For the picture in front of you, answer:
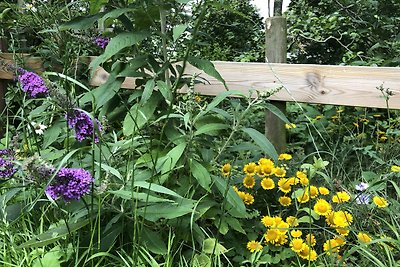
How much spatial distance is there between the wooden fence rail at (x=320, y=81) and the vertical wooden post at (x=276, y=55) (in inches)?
4.8

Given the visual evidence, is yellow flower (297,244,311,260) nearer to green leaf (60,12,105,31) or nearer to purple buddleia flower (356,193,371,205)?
purple buddleia flower (356,193,371,205)

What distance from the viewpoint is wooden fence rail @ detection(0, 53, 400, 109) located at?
101 inches

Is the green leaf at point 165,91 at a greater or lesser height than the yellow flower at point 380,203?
greater

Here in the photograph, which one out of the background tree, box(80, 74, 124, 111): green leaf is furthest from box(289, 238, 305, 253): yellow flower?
the background tree

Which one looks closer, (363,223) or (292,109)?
(363,223)

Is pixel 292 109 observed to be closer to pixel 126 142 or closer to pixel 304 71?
pixel 304 71

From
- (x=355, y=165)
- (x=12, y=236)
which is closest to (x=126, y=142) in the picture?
(x=12, y=236)

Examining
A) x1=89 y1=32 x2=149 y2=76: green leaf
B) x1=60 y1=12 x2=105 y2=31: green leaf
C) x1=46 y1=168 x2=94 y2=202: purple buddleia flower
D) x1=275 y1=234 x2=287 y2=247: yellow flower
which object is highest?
x1=60 y1=12 x2=105 y2=31: green leaf

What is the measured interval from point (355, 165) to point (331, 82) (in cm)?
55

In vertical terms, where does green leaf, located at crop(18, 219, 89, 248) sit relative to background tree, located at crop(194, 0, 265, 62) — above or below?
above

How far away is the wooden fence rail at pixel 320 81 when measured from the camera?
256cm

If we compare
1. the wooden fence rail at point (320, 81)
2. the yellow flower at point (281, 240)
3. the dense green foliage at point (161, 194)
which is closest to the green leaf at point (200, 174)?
the dense green foliage at point (161, 194)

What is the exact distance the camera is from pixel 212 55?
519cm

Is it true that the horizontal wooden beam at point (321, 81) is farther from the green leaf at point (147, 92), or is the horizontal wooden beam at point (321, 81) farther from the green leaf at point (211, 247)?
the green leaf at point (211, 247)
